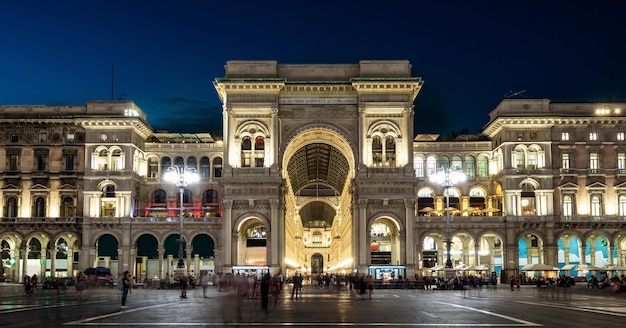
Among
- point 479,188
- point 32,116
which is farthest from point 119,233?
point 479,188

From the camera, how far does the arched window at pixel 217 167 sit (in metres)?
104

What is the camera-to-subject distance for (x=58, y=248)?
98.5 metres

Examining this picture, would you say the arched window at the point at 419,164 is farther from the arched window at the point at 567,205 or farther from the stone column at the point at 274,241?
the stone column at the point at 274,241

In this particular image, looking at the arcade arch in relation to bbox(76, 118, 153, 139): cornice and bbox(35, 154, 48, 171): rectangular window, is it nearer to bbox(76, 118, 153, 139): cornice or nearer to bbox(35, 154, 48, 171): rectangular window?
bbox(76, 118, 153, 139): cornice

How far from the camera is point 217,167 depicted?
103688 mm

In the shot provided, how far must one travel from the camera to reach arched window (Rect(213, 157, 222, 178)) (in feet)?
340

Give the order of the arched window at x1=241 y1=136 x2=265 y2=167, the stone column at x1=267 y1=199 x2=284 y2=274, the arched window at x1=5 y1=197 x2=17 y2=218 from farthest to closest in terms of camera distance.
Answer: the arched window at x1=5 y1=197 x2=17 y2=218, the arched window at x1=241 y1=136 x2=265 y2=167, the stone column at x1=267 y1=199 x2=284 y2=274

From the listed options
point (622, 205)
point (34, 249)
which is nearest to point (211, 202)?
point (34, 249)

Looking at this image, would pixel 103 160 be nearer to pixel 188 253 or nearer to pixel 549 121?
pixel 188 253

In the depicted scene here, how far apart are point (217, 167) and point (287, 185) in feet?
38.2

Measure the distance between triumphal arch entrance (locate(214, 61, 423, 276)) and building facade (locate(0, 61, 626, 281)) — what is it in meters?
0.16

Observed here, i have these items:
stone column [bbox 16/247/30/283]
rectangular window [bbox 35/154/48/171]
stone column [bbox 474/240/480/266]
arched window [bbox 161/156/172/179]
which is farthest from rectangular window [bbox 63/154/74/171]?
stone column [bbox 474/240/480/266]

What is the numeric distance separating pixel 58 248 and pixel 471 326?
263ft

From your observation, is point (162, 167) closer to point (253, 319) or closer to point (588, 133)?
point (588, 133)
